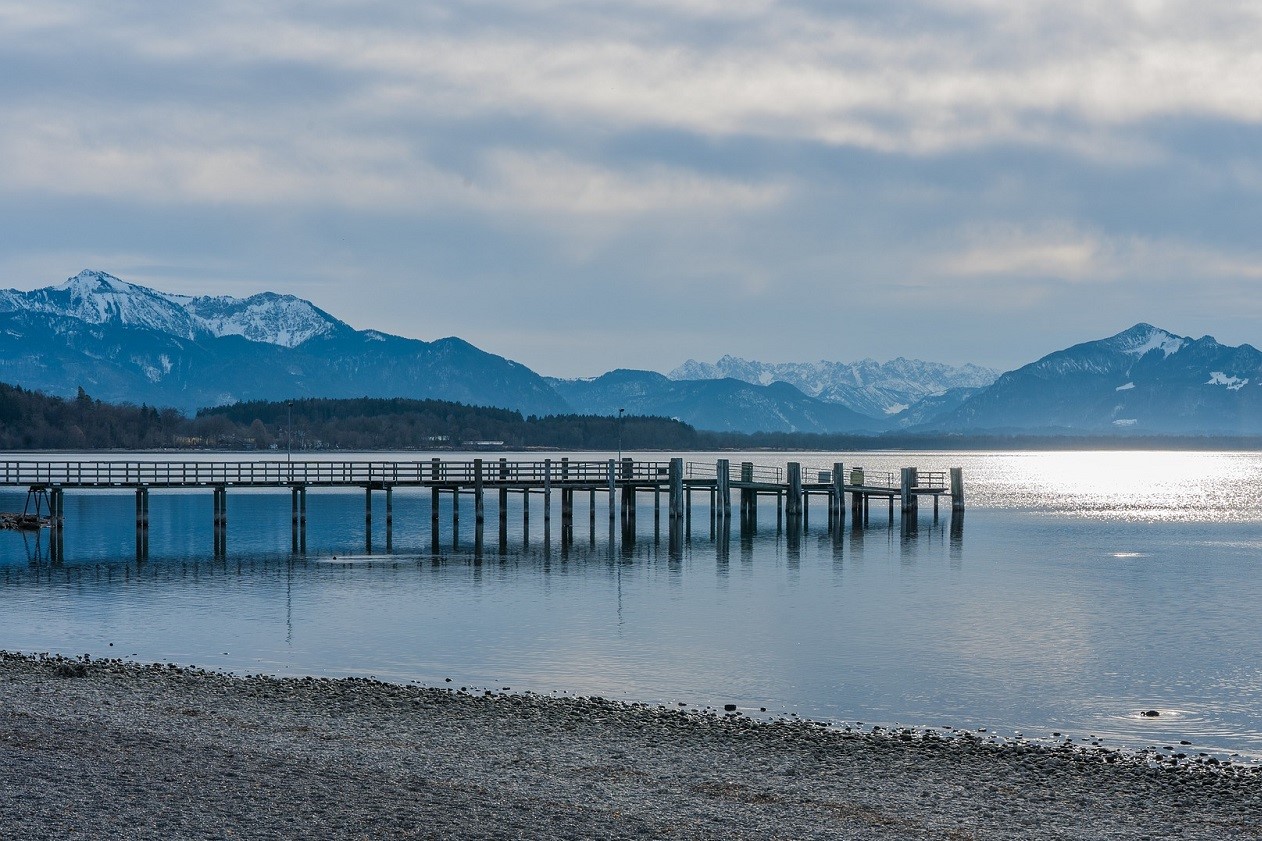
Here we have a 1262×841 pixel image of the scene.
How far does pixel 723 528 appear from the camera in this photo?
231ft

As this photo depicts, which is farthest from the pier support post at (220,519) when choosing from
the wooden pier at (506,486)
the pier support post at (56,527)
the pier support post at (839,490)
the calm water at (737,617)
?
the pier support post at (839,490)

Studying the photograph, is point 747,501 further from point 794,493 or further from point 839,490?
point 839,490

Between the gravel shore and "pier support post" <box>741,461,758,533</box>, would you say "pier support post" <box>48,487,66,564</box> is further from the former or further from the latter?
the gravel shore

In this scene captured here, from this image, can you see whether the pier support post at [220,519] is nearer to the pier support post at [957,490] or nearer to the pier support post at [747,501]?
the pier support post at [747,501]

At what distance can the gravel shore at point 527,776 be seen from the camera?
15.2 metres

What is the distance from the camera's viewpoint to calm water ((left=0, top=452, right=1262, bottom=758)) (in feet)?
86.9

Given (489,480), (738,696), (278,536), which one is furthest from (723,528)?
(738,696)

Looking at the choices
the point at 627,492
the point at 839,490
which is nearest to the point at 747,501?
the point at 839,490

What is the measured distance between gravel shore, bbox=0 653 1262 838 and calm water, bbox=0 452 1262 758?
3254 millimetres

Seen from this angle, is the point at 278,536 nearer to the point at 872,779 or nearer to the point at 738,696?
the point at 738,696

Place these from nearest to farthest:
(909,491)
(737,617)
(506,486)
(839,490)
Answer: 1. (737,617)
2. (506,486)
3. (839,490)
4. (909,491)

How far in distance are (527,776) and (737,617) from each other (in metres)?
20.3

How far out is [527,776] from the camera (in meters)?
18.0

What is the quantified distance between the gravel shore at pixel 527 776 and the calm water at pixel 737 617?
3.25 metres
